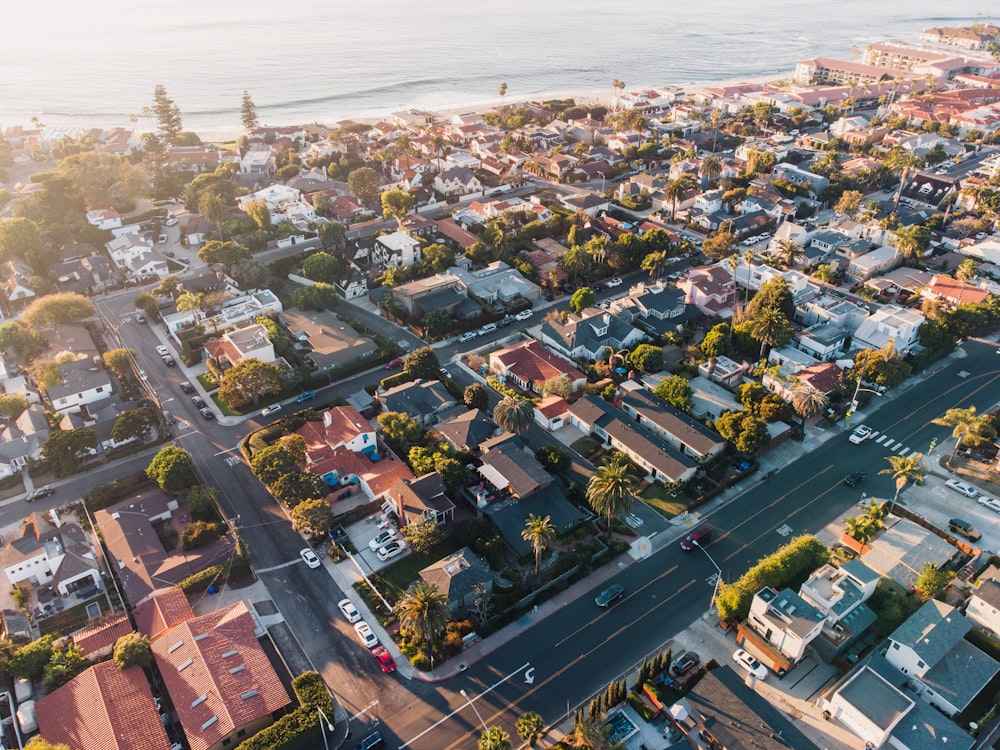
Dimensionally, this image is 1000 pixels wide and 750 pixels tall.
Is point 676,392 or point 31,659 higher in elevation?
point 676,392

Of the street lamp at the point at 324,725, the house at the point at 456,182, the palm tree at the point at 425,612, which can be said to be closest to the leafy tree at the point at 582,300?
the palm tree at the point at 425,612

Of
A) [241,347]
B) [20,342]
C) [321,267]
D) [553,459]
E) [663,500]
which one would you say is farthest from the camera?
[321,267]

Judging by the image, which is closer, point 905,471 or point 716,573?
point 716,573

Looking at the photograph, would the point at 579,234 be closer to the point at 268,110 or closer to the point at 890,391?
the point at 890,391

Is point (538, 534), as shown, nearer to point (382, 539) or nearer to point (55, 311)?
point (382, 539)

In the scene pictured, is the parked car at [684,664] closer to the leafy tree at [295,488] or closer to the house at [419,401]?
the leafy tree at [295,488]

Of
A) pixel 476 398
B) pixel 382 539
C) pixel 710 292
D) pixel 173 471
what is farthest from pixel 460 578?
pixel 710 292
